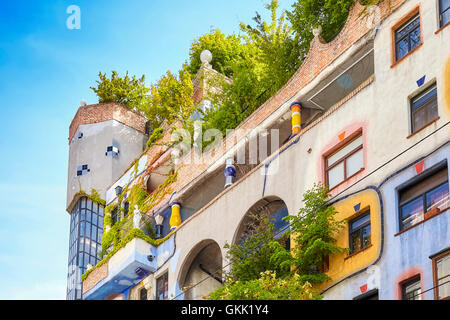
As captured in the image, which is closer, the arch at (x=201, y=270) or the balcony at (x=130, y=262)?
the arch at (x=201, y=270)

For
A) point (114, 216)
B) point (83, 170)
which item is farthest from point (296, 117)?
point (83, 170)

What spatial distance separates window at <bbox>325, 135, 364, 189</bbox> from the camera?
20188 millimetres

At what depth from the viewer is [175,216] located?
27.7m

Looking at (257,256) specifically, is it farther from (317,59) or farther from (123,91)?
(123,91)

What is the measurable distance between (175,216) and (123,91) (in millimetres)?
10547

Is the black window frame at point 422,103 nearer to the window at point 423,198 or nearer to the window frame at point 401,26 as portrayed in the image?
the window frame at point 401,26

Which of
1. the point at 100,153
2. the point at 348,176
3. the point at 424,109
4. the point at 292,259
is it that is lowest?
the point at 292,259

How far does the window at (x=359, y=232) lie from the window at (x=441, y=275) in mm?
2294

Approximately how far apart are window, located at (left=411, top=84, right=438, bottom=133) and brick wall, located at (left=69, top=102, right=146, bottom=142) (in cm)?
1872

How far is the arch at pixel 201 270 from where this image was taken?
25453mm

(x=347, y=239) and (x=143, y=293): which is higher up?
(x=143, y=293)

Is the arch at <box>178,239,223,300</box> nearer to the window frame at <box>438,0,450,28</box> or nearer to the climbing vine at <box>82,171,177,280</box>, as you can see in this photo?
the climbing vine at <box>82,171,177,280</box>

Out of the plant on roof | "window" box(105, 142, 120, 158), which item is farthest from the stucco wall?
the plant on roof

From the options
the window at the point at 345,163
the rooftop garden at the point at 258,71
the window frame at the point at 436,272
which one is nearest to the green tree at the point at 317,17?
the rooftop garden at the point at 258,71
